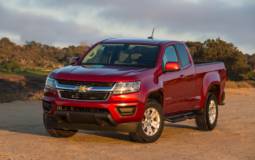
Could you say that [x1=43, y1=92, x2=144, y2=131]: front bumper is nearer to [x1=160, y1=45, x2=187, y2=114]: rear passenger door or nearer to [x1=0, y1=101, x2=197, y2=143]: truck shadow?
[x1=0, y1=101, x2=197, y2=143]: truck shadow

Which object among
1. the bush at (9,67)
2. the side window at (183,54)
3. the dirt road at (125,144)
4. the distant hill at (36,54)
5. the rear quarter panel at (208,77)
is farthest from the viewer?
the distant hill at (36,54)

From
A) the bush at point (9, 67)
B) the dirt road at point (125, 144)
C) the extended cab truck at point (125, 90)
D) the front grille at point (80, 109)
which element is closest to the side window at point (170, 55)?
the extended cab truck at point (125, 90)

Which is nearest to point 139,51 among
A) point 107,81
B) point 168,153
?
point 107,81

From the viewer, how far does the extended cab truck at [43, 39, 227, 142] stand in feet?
37.8

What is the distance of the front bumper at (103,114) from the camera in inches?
450

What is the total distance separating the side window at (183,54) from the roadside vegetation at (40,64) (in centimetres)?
204

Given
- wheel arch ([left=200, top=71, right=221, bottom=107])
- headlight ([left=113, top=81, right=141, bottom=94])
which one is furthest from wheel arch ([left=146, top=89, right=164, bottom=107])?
wheel arch ([left=200, top=71, right=221, bottom=107])

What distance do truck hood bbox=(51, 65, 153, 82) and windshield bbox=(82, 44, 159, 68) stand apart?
0.44 m

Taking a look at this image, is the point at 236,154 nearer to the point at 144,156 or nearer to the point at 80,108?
the point at 144,156

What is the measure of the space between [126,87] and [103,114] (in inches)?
24.3

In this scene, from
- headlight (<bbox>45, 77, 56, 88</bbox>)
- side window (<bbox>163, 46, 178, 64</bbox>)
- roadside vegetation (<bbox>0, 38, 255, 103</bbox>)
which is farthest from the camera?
roadside vegetation (<bbox>0, 38, 255, 103</bbox>)

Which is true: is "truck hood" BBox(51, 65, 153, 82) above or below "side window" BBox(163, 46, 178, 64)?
below

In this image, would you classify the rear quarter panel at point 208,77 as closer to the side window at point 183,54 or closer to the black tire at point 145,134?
the side window at point 183,54

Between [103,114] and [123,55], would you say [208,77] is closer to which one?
[123,55]
